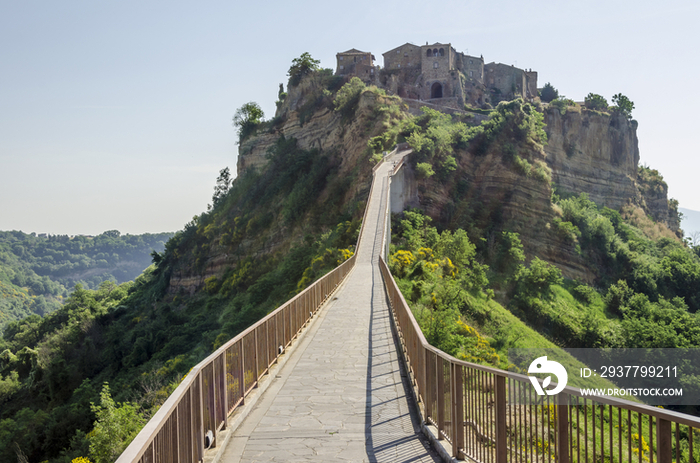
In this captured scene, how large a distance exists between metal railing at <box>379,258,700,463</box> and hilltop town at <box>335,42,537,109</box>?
63.2 meters

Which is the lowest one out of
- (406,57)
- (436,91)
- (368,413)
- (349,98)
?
(368,413)

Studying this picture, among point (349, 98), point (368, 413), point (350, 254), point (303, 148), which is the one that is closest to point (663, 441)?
point (368, 413)

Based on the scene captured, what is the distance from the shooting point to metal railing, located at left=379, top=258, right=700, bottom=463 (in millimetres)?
3260

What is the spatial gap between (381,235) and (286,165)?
2982 centimetres

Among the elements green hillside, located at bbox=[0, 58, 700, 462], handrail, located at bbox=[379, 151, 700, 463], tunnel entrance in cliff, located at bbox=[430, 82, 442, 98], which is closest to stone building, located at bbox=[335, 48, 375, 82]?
green hillside, located at bbox=[0, 58, 700, 462]

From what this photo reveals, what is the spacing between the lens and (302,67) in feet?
218

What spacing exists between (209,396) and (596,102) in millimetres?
75658

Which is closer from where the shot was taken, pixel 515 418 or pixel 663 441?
pixel 663 441

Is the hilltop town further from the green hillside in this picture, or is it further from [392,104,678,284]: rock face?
[392,104,678,284]: rock face

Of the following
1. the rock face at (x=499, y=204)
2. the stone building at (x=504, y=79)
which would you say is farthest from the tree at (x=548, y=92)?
the rock face at (x=499, y=204)

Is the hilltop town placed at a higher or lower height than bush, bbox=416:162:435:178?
higher

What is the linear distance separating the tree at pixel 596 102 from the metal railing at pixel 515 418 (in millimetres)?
71977

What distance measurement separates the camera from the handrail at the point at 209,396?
4012mm

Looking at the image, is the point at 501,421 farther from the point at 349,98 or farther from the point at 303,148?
the point at 303,148
